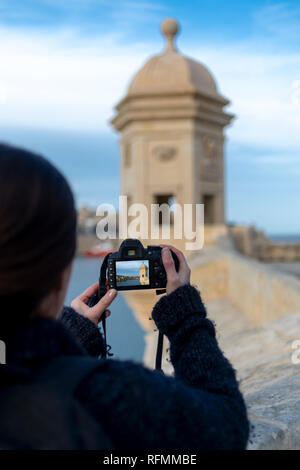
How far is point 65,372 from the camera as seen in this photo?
0.82m

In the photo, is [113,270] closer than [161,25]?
Yes

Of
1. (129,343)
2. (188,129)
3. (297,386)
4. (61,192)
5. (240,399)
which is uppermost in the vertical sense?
(188,129)

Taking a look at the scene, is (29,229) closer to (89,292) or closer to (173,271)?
(173,271)

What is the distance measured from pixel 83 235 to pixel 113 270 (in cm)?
3467

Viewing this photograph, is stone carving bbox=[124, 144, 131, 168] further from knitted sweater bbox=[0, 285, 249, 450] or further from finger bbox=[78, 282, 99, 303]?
knitted sweater bbox=[0, 285, 249, 450]

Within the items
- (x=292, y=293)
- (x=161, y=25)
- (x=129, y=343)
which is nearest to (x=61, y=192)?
(x=292, y=293)

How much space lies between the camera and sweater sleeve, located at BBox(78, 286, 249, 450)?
2.72 ft

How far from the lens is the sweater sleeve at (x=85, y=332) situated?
1.30 metres

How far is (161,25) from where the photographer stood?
583 inches

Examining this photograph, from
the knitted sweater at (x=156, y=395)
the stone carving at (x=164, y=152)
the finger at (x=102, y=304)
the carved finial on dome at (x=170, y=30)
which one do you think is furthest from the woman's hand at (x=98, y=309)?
the carved finial on dome at (x=170, y=30)

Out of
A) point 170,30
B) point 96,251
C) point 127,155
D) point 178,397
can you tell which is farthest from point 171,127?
point 96,251

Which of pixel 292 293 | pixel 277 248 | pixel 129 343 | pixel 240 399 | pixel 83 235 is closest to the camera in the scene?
pixel 240 399

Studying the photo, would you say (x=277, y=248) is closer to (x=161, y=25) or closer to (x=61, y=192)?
(x=161, y=25)

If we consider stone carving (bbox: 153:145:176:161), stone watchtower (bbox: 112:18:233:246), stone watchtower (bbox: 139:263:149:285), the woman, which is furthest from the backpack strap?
stone carving (bbox: 153:145:176:161)
